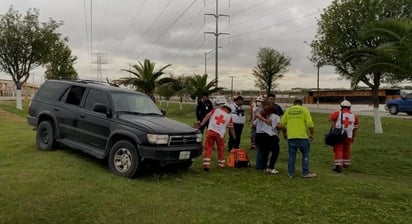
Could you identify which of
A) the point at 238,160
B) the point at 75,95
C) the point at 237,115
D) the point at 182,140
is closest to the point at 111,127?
the point at 182,140

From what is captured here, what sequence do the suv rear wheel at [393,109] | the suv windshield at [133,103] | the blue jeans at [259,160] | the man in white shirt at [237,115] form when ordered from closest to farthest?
the suv windshield at [133,103]
the blue jeans at [259,160]
the man in white shirt at [237,115]
the suv rear wheel at [393,109]

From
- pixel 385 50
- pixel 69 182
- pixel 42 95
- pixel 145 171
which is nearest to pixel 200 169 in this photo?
pixel 145 171

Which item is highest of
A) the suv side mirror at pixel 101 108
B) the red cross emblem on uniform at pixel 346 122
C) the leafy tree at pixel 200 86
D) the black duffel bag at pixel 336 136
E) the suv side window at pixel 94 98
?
the leafy tree at pixel 200 86

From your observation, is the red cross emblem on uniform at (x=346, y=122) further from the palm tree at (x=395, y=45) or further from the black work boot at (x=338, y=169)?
the palm tree at (x=395, y=45)

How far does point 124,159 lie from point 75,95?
254 centimetres

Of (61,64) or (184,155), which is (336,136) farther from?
(61,64)

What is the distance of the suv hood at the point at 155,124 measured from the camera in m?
8.19

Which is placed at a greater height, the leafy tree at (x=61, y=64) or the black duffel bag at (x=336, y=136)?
the leafy tree at (x=61, y=64)

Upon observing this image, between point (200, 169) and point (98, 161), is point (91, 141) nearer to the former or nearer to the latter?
point (98, 161)

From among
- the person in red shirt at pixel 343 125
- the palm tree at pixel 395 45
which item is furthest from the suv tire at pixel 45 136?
the palm tree at pixel 395 45

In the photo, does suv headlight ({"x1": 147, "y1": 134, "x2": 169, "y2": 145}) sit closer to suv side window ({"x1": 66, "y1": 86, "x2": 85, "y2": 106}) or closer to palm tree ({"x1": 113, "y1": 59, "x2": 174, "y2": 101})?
suv side window ({"x1": 66, "y1": 86, "x2": 85, "y2": 106})

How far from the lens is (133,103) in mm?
9523

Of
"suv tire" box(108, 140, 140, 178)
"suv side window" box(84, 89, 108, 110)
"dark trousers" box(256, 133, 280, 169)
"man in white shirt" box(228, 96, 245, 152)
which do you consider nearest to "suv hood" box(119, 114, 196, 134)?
"suv tire" box(108, 140, 140, 178)

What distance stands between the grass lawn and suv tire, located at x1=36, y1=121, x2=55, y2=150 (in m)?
0.26
